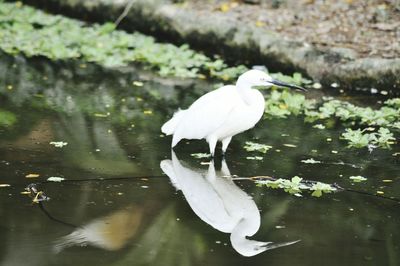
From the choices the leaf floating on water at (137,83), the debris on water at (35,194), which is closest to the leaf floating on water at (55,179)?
the debris on water at (35,194)

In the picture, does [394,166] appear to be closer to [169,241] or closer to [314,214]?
[314,214]

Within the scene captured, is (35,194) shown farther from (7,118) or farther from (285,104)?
(285,104)

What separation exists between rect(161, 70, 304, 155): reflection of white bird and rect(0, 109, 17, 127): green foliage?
1724 millimetres

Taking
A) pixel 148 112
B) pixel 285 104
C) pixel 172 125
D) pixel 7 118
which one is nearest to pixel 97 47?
pixel 148 112

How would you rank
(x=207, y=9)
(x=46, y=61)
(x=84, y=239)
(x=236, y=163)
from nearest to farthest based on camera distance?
(x=84, y=239) < (x=236, y=163) < (x=46, y=61) < (x=207, y=9)

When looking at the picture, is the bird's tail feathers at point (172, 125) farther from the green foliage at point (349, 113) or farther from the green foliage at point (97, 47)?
the green foliage at point (97, 47)

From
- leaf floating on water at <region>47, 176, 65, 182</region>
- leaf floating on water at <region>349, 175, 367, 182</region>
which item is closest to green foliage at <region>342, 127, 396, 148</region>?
leaf floating on water at <region>349, 175, 367, 182</region>

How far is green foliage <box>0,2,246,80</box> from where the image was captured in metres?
10.5

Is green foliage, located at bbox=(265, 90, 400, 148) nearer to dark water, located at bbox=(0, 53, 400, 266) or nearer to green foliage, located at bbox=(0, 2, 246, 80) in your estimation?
dark water, located at bbox=(0, 53, 400, 266)

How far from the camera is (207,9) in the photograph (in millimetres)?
12164

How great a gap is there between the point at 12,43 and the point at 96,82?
2326 mm

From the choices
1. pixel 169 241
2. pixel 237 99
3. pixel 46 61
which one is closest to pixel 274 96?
pixel 237 99

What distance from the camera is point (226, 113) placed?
658cm

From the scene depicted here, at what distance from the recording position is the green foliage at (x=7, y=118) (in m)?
7.37
